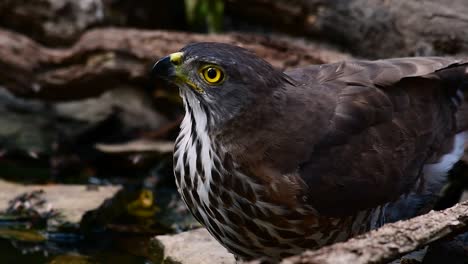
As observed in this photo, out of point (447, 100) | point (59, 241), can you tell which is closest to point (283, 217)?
point (447, 100)

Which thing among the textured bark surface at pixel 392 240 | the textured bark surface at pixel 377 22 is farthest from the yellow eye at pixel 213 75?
the textured bark surface at pixel 377 22

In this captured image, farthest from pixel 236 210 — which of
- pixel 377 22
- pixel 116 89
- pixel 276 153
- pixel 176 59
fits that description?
pixel 116 89

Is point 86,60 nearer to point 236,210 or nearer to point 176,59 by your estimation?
point 176,59

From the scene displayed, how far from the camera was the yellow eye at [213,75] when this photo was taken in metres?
4.35

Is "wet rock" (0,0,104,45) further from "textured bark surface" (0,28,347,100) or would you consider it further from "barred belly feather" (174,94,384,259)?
"barred belly feather" (174,94,384,259)

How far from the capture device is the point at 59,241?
6039 mm

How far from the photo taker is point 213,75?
14.3 feet

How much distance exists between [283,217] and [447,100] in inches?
68.5

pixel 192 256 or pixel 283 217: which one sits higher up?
pixel 283 217

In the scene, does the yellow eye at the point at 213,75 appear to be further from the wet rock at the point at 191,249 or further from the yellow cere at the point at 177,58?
the wet rock at the point at 191,249

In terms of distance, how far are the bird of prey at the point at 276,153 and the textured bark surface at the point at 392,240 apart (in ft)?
2.34

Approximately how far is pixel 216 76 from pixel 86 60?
334cm

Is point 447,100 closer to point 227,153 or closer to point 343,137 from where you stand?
point 343,137

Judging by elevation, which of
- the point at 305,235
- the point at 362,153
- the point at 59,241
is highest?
the point at 362,153
